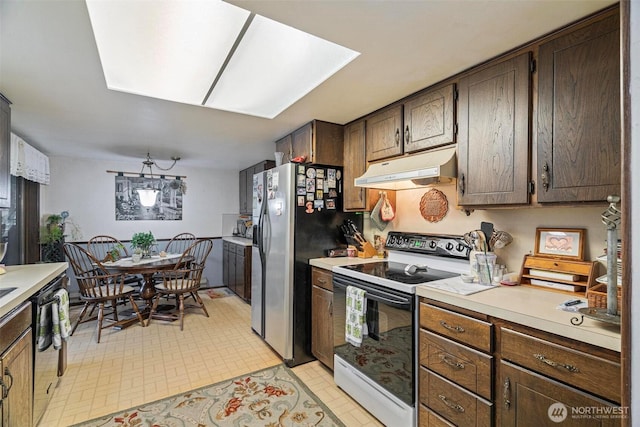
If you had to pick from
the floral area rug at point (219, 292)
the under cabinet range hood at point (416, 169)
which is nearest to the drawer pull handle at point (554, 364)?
the under cabinet range hood at point (416, 169)

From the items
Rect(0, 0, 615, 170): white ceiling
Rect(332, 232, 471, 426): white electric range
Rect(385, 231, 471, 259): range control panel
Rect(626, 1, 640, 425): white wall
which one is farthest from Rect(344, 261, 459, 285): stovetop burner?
Rect(0, 0, 615, 170): white ceiling

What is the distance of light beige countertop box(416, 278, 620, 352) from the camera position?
1.02 meters

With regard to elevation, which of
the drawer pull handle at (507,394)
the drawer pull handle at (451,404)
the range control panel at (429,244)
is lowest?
the drawer pull handle at (451,404)

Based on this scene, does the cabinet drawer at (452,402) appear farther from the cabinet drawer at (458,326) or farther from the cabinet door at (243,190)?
the cabinet door at (243,190)

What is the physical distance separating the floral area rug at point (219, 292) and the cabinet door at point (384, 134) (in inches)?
141

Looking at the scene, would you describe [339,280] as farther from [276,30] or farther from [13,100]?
[13,100]

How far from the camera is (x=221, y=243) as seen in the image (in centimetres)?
558

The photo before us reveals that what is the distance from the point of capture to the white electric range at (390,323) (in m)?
1.69

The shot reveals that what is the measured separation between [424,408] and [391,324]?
448 millimetres

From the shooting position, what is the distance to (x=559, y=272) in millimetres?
1531

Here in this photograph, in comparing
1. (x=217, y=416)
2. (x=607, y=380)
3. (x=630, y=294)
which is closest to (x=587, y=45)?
(x=630, y=294)

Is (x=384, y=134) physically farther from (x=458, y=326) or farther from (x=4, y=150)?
(x=4, y=150)

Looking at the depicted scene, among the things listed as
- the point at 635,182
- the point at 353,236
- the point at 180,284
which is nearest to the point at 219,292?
the point at 180,284

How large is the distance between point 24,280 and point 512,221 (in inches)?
118
